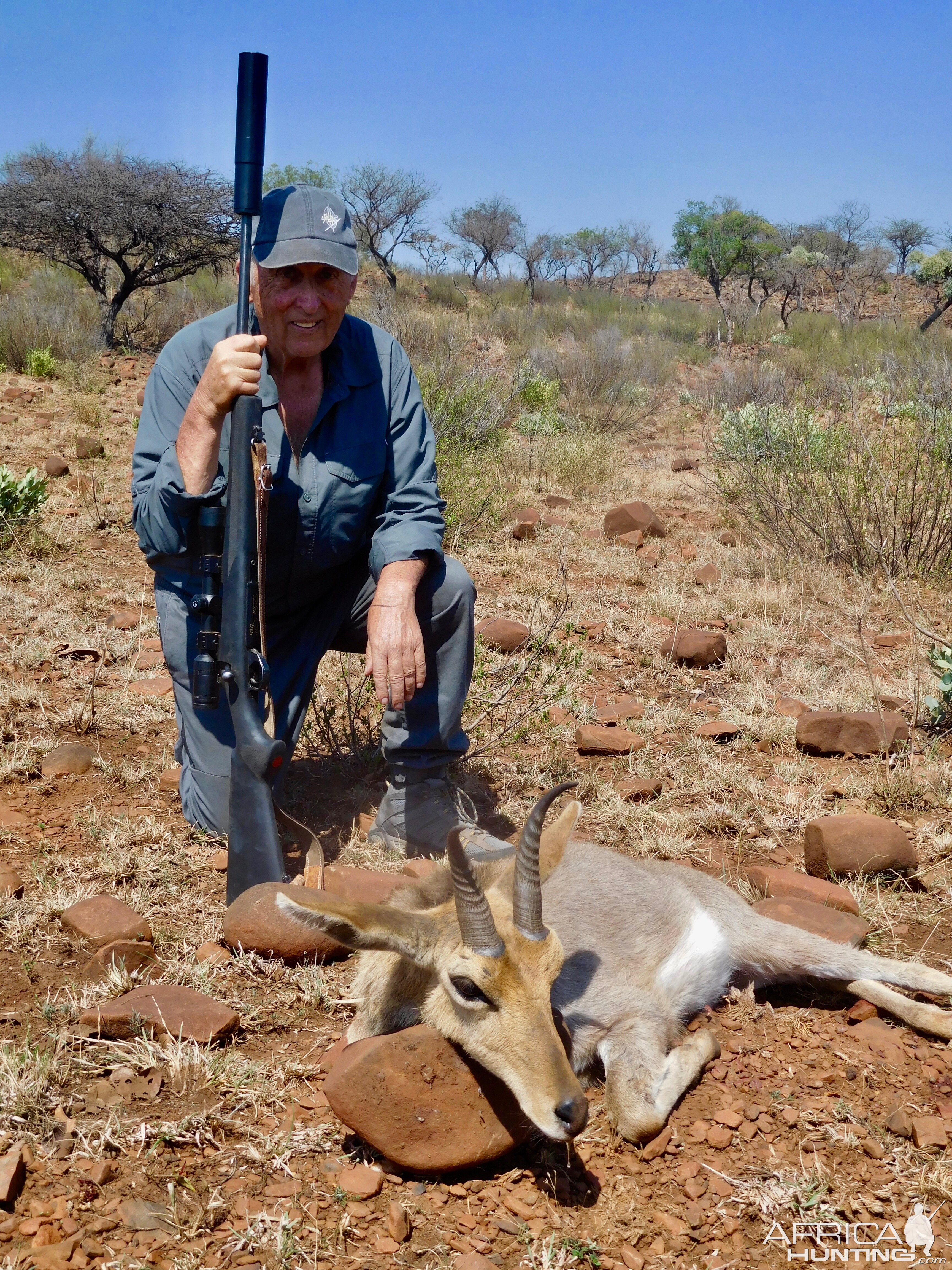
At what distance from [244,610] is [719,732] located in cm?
268

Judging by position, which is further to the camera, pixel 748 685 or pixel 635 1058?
pixel 748 685

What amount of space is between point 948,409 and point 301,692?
20.3 feet

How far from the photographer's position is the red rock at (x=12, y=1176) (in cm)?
238

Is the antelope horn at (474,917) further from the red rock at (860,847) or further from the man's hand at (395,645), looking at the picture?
the red rock at (860,847)

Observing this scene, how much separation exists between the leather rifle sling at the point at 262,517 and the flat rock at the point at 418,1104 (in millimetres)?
1454

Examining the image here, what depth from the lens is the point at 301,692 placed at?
4.68 metres

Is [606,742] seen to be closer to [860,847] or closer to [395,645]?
[860,847]

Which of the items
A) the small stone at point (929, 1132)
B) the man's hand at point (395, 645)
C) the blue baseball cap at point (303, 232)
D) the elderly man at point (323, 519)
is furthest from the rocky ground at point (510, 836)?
the blue baseball cap at point (303, 232)

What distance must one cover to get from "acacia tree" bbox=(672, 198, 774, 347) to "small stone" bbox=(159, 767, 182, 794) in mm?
37225

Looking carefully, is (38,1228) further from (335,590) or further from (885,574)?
(885,574)

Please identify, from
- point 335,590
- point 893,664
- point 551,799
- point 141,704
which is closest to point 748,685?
point 893,664

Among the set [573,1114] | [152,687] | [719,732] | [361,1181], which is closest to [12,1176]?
[361,1181]

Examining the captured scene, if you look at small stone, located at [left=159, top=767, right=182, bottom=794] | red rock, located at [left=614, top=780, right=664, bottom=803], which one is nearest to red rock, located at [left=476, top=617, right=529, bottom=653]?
red rock, located at [left=614, top=780, right=664, bottom=803]

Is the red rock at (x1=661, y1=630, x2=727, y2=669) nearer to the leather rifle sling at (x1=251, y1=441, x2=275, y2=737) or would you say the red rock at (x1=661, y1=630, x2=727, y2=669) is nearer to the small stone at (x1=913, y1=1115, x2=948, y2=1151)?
the leather rifle sling at (x1=251, y1=441, x2=275, y2=737)
